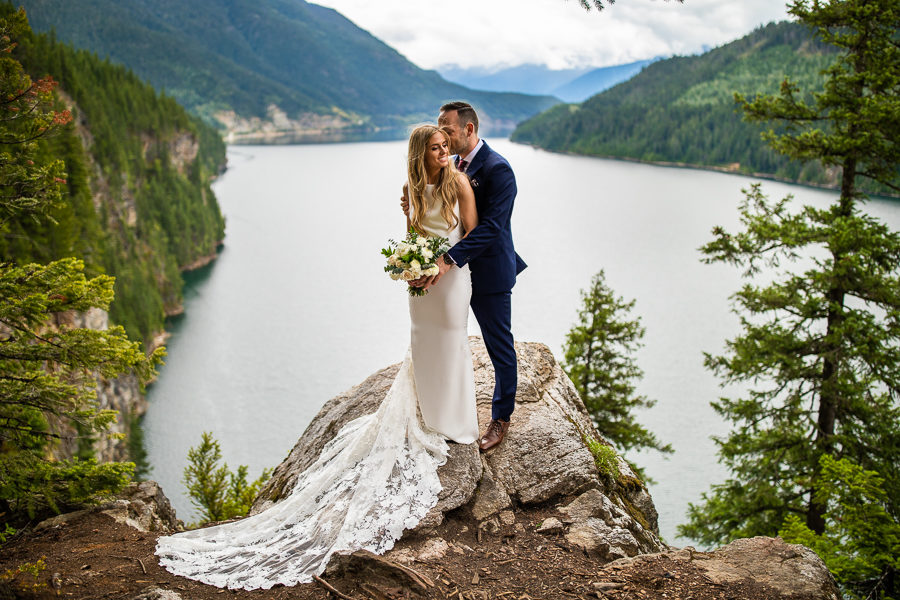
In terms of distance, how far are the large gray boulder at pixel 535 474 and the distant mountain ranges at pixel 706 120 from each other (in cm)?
11045

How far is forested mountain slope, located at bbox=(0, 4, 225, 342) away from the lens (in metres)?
39.7

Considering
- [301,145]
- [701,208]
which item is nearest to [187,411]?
[701,208]

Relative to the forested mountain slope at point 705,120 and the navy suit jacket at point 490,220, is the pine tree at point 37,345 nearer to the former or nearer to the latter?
the navy suit jacket at point 490,220

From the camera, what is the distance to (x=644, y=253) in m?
59.6

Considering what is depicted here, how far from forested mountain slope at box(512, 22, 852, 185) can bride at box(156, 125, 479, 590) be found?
11268cm

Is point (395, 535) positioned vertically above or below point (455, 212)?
below

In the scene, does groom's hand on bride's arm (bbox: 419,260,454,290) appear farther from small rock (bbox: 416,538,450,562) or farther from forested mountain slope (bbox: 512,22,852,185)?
forested mountain slope (bbox: 512,22,852,185)

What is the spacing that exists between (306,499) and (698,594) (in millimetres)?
3250

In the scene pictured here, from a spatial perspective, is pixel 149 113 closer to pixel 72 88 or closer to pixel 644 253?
pixel 72 88

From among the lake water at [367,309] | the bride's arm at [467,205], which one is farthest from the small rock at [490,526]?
the lake water at [367,309]

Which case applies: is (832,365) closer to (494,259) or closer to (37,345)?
(494,259)

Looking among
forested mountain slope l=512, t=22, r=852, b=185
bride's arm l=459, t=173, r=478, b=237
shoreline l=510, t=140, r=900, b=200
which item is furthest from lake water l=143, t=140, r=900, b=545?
forested mountain slope l=512, t=22, r=852, b=185

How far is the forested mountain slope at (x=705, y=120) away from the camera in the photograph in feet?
432

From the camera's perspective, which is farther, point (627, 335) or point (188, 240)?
point (188, 240)
